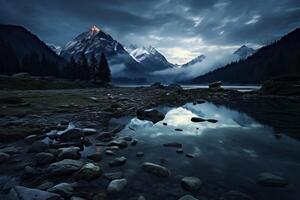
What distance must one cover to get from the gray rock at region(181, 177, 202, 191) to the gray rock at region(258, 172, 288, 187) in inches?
61.5

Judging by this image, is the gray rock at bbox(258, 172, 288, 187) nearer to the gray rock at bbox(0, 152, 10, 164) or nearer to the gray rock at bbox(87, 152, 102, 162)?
the gray rock at bbox(87, 152, 102, 162)

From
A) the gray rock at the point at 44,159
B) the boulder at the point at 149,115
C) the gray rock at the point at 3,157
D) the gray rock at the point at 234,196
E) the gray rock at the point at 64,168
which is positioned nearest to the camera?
the gray rock at the point at 234,196

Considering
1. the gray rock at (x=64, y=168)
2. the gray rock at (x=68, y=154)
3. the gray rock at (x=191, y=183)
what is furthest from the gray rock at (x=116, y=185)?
the gray rock at (x=68, y=154)

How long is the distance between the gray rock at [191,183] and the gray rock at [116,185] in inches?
54.2

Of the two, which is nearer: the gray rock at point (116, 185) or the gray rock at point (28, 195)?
the gray rock at point (28, 195)

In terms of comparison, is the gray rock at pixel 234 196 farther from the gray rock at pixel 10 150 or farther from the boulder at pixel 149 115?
the boulder at pixel 149 115

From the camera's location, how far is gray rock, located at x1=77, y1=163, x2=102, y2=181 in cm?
467

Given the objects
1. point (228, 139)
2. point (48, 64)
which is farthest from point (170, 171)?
point (48, 64)

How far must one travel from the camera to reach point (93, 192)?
4109 mm

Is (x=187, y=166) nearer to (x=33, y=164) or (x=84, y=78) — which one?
(x=33, y=164)

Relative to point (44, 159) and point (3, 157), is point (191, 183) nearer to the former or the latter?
point (44, 159)

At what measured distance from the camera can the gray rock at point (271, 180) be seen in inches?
181

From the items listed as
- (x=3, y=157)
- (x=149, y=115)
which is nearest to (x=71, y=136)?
(x=3, y=157)

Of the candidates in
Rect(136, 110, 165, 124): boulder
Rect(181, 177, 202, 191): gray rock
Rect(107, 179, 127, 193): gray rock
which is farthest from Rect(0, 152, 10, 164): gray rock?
Rect(136, 110, 165, 124): boulder
